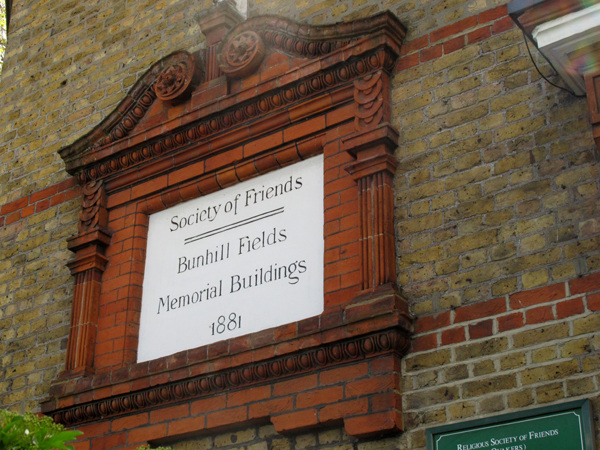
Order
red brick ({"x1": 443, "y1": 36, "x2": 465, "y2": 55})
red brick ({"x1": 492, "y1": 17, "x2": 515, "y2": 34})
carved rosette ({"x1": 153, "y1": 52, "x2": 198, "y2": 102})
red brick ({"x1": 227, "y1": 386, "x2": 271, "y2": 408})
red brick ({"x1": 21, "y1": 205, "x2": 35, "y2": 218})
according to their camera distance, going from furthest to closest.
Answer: red brick ({"x1": 21, "y1": 205, "x2": 35, "y2": 218}) → carved rosette ({"x1": 153, "y1": 52, "x2": 198, "y2": 102}) → red brick ({"x1": 443, "y1": 36, "x2": 465, "y2": 55}) → red brick ({"x1": 492, "y1": 17, "x2": 515, "y2": 34}) → red brick ({"x1": 227, "y1": 386, "x2": 271, "y2": 408})

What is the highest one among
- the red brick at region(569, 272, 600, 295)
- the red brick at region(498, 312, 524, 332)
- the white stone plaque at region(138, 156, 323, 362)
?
the white stone plaque at region(138, 156, 323, 362)

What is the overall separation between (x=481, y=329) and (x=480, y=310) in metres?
0.12

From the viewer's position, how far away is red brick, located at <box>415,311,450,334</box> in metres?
6.19

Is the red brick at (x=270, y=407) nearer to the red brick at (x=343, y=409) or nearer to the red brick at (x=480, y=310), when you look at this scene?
the red brick at (x=343, y=409)

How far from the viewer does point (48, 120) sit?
935cm

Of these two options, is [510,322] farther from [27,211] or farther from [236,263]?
[27,211]

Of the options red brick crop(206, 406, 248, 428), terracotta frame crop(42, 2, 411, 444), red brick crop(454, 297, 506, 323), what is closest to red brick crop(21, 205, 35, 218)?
terracotta frame crop(42, 2, 411, 444)

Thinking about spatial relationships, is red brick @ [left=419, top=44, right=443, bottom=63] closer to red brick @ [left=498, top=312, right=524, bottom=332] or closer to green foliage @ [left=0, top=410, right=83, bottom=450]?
red brick @ [left=498, top=312, right=524, bottom=332]

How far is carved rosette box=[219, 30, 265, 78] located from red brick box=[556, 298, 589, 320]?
124 inches

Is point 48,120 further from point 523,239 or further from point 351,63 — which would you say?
point 523,239

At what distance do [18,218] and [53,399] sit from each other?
1.98 m

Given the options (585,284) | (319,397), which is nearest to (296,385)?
(319,397)

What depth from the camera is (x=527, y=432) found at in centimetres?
557

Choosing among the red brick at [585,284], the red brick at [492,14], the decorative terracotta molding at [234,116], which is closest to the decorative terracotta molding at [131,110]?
the decorative terracotta molding at [234,116]
